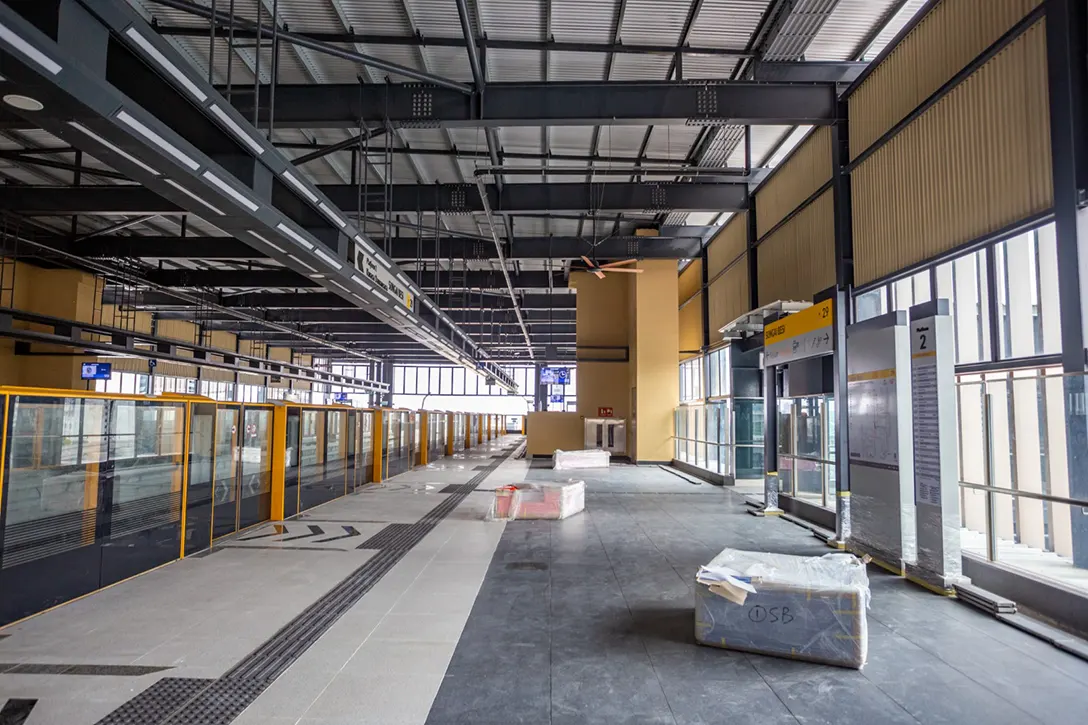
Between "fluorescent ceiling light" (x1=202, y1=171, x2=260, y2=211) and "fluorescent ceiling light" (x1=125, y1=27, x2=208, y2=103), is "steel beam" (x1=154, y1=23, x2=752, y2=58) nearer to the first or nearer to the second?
"fluorescent ceiling light" (x1=202, y1=171, x2=260, y2=211)

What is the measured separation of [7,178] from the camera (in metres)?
12.3

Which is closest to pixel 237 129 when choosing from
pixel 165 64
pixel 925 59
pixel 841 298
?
pixel 165 64

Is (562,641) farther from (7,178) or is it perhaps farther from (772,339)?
(7,178)

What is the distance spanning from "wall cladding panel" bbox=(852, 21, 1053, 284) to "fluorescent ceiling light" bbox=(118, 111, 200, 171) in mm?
7143

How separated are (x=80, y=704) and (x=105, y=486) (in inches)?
116

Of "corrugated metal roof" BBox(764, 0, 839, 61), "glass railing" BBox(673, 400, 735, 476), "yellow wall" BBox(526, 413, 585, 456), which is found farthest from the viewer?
"yellow wall" BBox(526, 413, 585, 456)

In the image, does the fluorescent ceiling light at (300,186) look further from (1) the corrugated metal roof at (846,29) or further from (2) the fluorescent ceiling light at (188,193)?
(1) the corrugated metal roof at (846,29)

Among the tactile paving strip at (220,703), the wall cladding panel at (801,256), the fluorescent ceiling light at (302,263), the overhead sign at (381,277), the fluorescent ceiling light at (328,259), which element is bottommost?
the tactile paving strip at (220,703)

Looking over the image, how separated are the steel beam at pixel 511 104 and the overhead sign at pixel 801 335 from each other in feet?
10.9

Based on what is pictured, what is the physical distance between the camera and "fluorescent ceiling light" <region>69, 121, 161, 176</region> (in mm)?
3516

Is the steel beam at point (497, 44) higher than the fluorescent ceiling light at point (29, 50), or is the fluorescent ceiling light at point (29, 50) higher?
the steel beam at point (497, 44)

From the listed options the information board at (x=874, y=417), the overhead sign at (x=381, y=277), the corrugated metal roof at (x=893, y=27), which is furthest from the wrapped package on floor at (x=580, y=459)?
the corrugated metal roof at (x=893, y=27)

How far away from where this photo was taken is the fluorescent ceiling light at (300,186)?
5.97 meters

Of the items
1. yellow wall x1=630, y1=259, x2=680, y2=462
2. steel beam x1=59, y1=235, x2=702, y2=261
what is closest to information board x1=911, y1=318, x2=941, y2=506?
steel beam x1=59, y1=235, x2=702, y2=261
